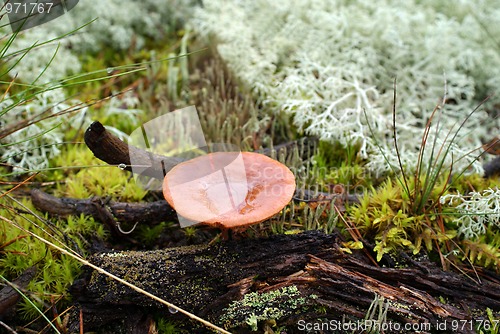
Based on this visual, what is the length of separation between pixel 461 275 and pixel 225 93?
2398 millimetres

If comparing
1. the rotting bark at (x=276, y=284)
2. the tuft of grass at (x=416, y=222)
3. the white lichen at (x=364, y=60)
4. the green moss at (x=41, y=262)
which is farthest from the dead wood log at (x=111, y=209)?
the white lichen at (x=364, y=60)

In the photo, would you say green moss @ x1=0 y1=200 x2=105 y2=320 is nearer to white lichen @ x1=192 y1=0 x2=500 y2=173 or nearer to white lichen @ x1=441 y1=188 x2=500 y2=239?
white lichen @ x1=192 y1=0 x2=500 y2=173

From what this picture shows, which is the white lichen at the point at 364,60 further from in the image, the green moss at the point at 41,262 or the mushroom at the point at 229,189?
the green moss at the point at 41,262

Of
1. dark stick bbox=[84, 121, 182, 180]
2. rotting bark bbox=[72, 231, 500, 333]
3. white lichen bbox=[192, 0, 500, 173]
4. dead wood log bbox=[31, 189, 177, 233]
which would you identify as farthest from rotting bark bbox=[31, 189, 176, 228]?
white lichen bbox=[192, 0, 500, 173]

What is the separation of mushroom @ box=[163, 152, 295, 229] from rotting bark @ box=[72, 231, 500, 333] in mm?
295

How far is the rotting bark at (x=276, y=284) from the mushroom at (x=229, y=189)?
29 cm

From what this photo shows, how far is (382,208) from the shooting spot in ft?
8.63

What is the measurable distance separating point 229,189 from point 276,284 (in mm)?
539

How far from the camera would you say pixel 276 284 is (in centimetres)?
228

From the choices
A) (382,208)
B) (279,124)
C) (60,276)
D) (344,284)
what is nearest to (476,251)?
(382,208)

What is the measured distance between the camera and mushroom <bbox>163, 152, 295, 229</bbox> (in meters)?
2.02

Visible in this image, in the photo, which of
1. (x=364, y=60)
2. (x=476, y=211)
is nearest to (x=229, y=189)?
(x=476, y=211)

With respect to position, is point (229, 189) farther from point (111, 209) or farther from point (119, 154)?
point (111, 209)

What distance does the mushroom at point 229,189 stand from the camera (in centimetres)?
202
